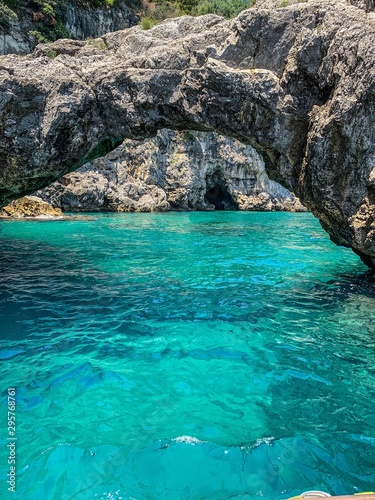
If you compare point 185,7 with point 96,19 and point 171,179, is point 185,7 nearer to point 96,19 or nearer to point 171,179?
point 96,19

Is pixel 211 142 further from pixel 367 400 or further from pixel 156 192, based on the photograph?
pixel 367 400

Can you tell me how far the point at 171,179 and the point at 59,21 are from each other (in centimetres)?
2573

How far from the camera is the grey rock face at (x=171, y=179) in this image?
43312 mm

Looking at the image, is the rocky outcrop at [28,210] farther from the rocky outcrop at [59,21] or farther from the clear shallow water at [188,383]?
the rocky outcrop at [59,21]

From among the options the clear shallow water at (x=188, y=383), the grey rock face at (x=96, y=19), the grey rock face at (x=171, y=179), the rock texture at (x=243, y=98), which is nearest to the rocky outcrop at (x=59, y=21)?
the grey rock face at (x=96, y=19)

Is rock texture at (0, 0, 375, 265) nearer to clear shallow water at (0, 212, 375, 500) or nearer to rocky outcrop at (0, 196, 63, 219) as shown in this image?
clear shallow water at (0, 212, 375, 500)

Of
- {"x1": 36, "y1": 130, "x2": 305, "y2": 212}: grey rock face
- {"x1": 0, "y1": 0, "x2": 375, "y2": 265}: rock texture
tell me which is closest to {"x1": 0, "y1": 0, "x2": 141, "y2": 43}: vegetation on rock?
{"x1": 36, "y1": 130, "x2": 305, "y2": 212}: grey rock face

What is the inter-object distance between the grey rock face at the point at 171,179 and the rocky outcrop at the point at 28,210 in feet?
22.4

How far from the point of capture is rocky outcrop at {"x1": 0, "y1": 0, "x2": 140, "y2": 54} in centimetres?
4541

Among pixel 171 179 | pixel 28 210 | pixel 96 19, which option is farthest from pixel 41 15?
pixel 28 210

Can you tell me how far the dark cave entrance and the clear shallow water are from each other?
45.1 metres

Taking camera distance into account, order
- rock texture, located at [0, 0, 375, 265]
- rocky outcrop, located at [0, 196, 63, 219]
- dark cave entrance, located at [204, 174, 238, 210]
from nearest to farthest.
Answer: rock texture, located at [0, 0, 375, 265] < rocky outcrop, located at [0, 196, 63, 219] < dark cave entrance, located at [204, 174, 238, 210]

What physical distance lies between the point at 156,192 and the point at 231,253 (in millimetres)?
32275

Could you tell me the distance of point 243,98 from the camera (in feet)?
37.3
